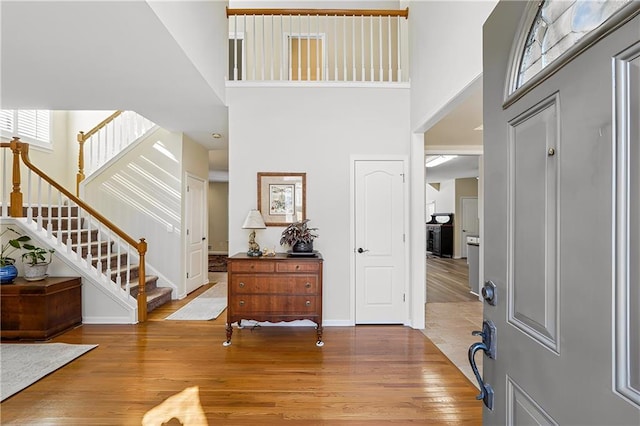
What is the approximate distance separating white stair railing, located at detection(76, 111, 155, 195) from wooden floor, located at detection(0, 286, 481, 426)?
302 cm

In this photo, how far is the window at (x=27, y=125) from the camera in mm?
4715

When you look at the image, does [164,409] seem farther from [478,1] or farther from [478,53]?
[478,1]

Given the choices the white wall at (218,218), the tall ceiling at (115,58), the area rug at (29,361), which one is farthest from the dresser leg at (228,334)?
the white wall at (218,218)

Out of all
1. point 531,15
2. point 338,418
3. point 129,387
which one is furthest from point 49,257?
point 531,15

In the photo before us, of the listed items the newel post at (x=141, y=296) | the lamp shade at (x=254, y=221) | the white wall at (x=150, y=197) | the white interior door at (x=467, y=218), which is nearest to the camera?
the lamp shade at (x=254, y=221)

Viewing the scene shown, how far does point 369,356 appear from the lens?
9.90 ft

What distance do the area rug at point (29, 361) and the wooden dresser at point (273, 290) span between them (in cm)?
146

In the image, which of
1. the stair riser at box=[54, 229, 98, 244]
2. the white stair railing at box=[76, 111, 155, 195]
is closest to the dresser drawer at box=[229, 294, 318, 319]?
the stair riser at box=[54, 229, 98, 244]

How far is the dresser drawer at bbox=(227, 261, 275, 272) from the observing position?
329cm

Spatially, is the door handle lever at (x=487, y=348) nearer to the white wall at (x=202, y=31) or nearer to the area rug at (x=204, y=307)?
the white wall at (x=202, y=31)

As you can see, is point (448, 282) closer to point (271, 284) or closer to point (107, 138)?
point (271, 284)

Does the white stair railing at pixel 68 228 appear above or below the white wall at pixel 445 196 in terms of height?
below

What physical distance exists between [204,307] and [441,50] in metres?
4.40

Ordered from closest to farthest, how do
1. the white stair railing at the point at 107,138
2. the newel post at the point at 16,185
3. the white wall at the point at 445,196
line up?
the newel post at the point at 16,185 → the white stair railing at the point at 107,138 → the white wall at the point at 445,196
